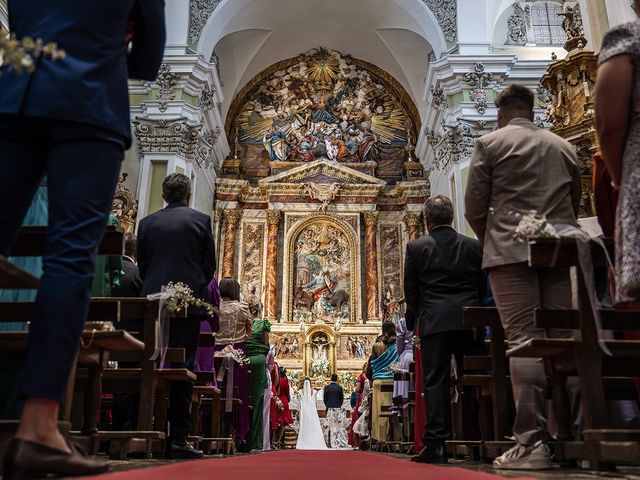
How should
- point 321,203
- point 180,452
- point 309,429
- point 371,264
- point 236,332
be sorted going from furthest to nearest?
1. point 321,203
2. point 371,264
3. point 309,429
4. point 236,332
5. point 180,452

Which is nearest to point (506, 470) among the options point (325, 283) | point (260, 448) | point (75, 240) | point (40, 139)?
point (75, 240)

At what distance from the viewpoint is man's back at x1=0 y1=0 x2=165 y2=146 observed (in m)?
1.70

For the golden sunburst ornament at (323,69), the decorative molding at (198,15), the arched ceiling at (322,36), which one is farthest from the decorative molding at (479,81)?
the golden sunburst ornament at (323,69)

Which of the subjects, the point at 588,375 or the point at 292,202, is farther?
the point at 292,202

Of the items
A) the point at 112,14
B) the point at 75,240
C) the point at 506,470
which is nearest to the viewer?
the point at 75,240

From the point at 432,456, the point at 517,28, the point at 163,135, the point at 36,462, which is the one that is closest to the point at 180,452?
the point at 432,456

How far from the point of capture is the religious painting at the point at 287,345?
1431cm

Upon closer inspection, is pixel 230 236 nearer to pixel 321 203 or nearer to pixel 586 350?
pixel 321 203

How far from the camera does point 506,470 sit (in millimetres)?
2504

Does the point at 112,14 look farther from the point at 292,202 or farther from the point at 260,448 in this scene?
the point at 292,202

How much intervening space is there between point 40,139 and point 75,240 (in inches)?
12.4

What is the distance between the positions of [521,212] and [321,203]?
12.8 meters

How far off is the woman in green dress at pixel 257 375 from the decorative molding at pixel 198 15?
8.37 metres

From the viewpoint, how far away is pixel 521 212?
A: 9.86 feet
